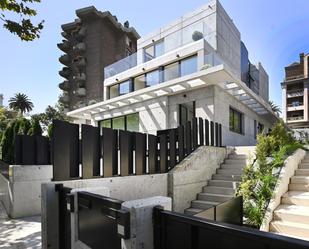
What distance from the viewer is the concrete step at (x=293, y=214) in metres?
5.14

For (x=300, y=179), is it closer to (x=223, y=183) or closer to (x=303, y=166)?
(x=303, y=166)

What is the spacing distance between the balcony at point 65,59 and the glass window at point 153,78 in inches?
1376

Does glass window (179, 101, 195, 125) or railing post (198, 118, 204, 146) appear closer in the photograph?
railing post (198, 118, 204, 146)

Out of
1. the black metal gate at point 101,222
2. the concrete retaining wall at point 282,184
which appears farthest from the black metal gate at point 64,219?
the concrete retaining wall at point 282,184

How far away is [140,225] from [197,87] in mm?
11939

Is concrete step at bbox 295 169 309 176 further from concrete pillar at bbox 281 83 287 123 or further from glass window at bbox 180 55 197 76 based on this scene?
concrete pillar at bbox 281 83 287 123

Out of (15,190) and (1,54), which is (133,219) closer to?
(15,190)

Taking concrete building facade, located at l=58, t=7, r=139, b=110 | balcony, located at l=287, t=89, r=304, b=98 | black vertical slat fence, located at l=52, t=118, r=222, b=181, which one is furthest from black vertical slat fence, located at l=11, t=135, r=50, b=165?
balcony, located at l=287, t=89, r=304, b=98

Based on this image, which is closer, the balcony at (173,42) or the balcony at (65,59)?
the balcony at (173,42)

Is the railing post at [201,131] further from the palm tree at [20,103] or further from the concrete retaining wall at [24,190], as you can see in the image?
the palm tree at [20,103]

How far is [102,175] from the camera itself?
17.9ft

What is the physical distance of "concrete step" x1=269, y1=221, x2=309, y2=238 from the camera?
486cm

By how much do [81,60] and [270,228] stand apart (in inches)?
1706

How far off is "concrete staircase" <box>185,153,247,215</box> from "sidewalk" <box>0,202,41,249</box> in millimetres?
4164
